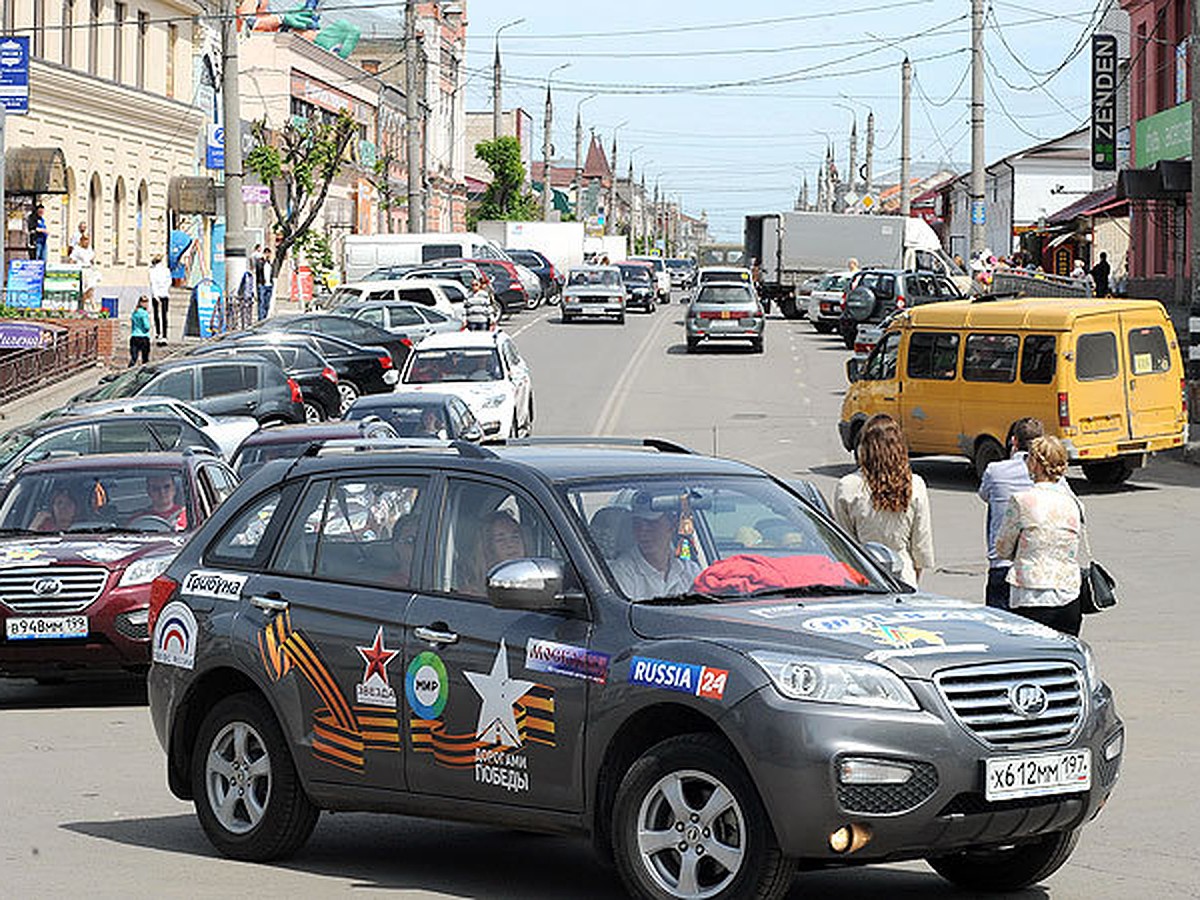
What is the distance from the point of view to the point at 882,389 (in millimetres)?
27672

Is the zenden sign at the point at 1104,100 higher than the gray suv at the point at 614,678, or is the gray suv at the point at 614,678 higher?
the zenden sign at the point at 1104,100

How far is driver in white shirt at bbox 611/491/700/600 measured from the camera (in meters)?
7.80

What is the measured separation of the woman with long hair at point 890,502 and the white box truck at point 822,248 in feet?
168

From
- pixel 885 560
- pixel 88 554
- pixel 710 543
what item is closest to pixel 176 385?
pixel 88 554

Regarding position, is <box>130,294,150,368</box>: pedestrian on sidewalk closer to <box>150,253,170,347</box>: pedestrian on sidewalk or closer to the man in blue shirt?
<box>150,253,170,347</box>: pedestrian on sidewalk

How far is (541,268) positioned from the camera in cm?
7206

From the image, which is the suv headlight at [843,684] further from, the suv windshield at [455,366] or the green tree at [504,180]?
the green tree at [504,180]

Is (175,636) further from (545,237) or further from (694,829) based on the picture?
(545,237)

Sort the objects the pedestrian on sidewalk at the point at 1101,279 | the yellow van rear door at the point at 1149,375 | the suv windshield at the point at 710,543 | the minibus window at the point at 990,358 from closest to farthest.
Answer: the suv windshield at the point at 710,543 < the yellow van rear door at the point at 1149,375 < the minibus window at the point at 990,358 < the pedestrian on sidewalk at the point at 1101,279

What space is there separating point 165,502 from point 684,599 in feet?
25.9

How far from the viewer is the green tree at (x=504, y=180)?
107 meters

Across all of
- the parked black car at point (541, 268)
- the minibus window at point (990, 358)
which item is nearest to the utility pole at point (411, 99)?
the parked black car at point (541, 268)

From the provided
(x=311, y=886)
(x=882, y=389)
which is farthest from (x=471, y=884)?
(x=882, y=389)

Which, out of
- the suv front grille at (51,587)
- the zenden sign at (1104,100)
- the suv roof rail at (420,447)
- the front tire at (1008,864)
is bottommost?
the front tire at (1008,864)
